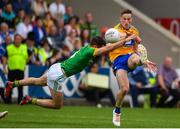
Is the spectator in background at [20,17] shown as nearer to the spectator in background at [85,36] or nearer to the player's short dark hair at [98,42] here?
the spectator in background at [85,36]

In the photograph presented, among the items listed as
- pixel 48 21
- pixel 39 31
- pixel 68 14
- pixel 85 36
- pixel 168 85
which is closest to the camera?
pixel 168 85

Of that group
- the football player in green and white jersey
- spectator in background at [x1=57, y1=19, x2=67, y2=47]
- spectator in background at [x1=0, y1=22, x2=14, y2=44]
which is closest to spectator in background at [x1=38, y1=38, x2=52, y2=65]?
spectator in background at [x1=0, y1=22, x2=14, y2=44]

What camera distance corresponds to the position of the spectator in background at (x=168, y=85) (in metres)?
26.7

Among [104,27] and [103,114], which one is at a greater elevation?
[104,27]

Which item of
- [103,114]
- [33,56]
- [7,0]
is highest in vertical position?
[7,0]

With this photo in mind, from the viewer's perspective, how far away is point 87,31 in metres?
28.9

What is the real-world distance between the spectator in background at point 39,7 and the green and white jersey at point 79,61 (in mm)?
12285

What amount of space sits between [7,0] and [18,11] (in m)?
0.53

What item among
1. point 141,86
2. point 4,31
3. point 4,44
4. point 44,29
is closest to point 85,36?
point 44,29

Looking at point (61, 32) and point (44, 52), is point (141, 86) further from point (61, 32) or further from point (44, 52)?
point (61, 32)

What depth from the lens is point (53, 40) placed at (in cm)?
2820

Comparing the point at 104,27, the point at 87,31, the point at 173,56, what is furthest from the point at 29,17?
the point at 173,56

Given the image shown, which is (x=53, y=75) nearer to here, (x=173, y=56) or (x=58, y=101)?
(x=58, y=101)

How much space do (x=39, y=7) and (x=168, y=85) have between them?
18.1 ft
